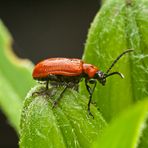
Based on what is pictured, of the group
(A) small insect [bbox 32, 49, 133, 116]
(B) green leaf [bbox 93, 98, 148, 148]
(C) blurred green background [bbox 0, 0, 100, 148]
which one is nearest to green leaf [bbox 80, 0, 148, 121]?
(A) small insect [bbox 32, 49, 133, 116]

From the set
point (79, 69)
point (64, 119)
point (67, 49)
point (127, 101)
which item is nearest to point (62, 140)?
point (64, 119)

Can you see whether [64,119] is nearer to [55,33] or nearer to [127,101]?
[127,101]

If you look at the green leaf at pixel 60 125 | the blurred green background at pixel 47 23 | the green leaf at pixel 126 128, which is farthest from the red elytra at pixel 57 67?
the blurred green background at pixel 47 23

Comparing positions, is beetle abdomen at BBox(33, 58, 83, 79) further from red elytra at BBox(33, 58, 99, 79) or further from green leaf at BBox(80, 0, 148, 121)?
green leaf at BBox(80, 0, 148, 121)

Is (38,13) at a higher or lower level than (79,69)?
Answer: lower

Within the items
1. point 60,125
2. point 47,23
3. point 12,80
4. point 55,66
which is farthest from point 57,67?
point 47,23

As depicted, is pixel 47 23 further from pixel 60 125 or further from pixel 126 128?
pixel 126 128
